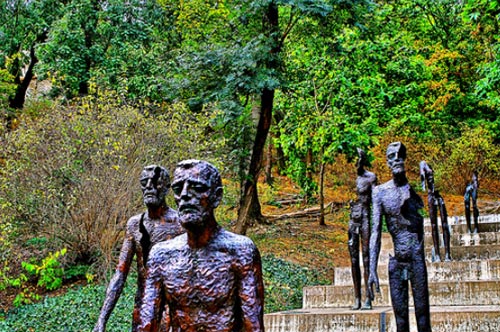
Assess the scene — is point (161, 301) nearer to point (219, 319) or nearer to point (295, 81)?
point (219, 319)

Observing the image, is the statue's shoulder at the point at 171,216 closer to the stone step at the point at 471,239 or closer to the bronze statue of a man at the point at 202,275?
the bronze statue of a man at the point at 202,275

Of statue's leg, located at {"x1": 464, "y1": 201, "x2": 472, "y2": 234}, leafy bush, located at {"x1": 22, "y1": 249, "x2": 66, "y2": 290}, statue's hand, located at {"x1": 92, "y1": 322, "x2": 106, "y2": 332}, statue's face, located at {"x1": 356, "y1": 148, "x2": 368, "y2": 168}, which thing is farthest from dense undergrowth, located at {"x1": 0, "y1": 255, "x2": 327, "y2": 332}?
statue's hand, located at {"x1": 92, "y1": 322, "x2": 106, "y2": 332}

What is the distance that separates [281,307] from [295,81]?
7.12 metres

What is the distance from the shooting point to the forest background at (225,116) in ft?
48.5

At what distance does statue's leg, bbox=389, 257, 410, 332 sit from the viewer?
713 centimetres

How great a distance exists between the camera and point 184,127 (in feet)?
53.6

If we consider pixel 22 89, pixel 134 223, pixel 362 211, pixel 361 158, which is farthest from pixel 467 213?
pixel 22 89

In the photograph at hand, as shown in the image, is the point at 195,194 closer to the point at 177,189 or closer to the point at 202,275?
the point at 177,189

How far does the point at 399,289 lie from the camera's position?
7.14 m

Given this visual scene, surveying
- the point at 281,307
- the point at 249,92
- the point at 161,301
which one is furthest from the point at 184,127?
the point at 161,301

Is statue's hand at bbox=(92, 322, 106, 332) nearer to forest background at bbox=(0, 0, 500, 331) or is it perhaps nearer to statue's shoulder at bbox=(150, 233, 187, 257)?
statue's shoulder at bbox=(150, 233, 187, 257)

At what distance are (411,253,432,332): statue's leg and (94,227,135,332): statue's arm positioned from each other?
10.0ft

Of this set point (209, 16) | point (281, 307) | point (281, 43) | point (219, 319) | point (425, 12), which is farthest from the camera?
point (425, 12)

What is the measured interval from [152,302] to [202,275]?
0.30m
